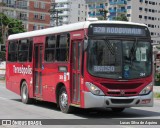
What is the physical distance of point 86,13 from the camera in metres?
164

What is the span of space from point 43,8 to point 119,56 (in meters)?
102

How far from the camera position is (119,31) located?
14930 millimetres

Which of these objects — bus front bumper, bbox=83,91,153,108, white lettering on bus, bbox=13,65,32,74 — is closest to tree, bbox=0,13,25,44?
white lettering on bus, bbox=13,65,32,74

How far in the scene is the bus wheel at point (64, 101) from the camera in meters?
15.8

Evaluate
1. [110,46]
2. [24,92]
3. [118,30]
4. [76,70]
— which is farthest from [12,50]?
[110,46]

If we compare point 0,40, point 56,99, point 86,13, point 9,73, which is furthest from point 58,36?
point 86,13

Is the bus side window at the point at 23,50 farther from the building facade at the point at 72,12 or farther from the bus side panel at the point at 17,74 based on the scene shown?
the building facade at the point at 72,12

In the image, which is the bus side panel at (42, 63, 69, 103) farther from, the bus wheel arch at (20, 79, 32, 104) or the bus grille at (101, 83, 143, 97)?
the bus wheel arch at (20, 79, 32, 104)

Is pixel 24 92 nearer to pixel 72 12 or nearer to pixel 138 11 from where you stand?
pixel 138 11

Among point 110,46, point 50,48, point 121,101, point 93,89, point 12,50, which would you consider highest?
point 110,46

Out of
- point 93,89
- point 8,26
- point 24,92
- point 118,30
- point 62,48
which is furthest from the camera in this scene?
point 8,26

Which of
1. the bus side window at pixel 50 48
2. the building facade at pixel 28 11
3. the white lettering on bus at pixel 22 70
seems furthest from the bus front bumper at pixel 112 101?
the building facade at pixel 28 11

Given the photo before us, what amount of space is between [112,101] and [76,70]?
62.0 inches

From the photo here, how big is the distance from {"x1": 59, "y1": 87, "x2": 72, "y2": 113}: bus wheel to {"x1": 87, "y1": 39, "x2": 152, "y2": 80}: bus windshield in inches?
72.3
